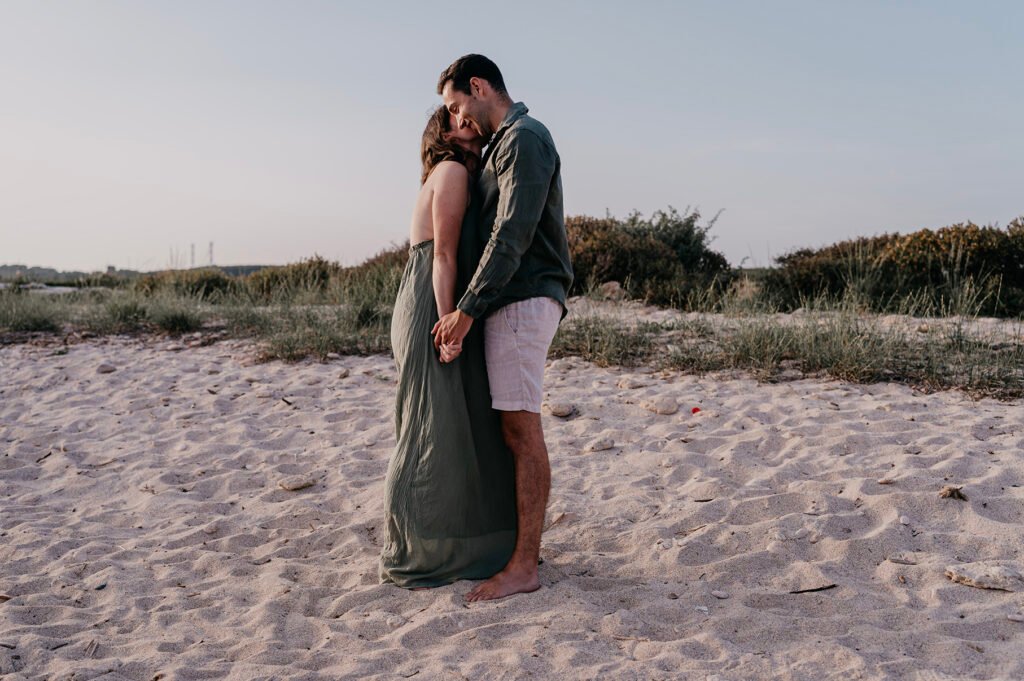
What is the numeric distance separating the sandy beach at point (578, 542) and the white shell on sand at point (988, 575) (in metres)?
0.02

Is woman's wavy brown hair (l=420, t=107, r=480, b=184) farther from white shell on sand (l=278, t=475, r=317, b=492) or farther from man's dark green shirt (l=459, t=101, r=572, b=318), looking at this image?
white shell on sand (l=278, t=475, r=317, b=492)

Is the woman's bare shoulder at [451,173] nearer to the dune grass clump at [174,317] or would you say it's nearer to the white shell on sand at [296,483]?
the white shell on sand at [296,483]

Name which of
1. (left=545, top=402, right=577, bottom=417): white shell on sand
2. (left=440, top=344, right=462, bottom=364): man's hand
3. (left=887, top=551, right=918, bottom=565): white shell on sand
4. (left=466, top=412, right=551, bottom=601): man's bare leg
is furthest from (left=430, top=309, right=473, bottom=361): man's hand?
(left=545, top=402, right=577, bottom=417): white shell on sand

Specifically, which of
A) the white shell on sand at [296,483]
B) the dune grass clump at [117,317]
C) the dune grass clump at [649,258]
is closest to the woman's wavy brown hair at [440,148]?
the white shell on sand at [296,483]

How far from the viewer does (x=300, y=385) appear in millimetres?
7906

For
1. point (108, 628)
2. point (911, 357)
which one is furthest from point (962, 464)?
point (108, 628)

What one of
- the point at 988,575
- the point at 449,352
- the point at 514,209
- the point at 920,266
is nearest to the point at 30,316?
the point at 449,352

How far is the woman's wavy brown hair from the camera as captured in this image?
364cm

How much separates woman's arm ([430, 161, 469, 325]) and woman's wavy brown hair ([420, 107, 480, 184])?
7cm

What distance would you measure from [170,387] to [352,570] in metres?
4.75

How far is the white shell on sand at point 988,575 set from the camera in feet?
12.3

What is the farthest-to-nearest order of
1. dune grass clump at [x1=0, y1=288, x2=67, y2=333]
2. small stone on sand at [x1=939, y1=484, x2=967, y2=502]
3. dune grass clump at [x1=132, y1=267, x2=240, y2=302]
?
dune grass clump at [x1=132, y1=267, x2=240, y2=302] → dune grass clump at [x1=0, y1=288, x2=67, y2=333] → small stone on sand at [x1=939, y1=484, x2=967, y2=502]

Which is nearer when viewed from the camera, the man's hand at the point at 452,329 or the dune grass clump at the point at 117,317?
the man's hand at the point at 452,329

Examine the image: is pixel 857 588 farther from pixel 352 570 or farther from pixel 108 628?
pixel 108 628
